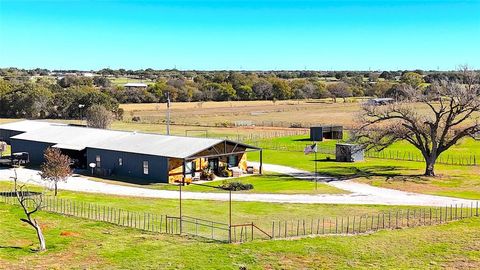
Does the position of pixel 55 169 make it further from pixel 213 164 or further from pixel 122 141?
pixel 213 164

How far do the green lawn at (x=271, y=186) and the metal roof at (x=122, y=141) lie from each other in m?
3.06

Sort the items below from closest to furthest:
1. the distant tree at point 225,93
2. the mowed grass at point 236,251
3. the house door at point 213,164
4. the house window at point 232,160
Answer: the mowed grass at point 236,251
the house door at point 213,164
the house window at point 232,160
the distant tree at point 225,93

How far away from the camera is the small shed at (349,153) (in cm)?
6600

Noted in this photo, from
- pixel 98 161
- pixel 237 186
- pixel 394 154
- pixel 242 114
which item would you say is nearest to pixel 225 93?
pixel 242 114

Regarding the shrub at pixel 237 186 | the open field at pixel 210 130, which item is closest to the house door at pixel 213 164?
the shrub at pixel 237 186

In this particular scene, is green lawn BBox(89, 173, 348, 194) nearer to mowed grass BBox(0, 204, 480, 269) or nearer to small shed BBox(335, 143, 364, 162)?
small shed BBox(335, 143, 364, 162)

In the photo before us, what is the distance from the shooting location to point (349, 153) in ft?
217

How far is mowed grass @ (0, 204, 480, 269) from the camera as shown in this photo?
97.5 ft

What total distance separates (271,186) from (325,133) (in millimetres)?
39457

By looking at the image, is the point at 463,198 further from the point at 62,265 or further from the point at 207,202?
the point at 62,265

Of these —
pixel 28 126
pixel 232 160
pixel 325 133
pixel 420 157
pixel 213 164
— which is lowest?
pixel 420 157

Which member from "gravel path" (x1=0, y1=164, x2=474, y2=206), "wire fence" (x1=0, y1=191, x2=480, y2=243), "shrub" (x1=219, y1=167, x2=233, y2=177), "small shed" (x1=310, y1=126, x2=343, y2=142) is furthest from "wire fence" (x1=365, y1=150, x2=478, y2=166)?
"wire fence" (x1=0, y1=191, x2=480, y2=243)

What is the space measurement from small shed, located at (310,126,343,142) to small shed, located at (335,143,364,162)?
62.2 feet

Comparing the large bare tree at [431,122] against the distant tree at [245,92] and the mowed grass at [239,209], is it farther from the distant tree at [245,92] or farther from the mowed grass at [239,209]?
the distant tree at [245,92]
